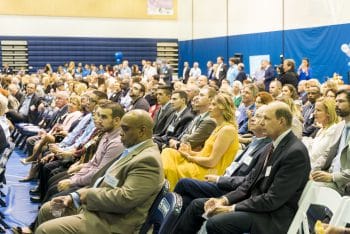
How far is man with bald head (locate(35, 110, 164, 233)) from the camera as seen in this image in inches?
141

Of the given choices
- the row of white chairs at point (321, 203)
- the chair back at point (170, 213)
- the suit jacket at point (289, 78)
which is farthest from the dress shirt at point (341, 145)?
the suit jacket at point (289, 78)

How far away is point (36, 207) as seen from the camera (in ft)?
22.4

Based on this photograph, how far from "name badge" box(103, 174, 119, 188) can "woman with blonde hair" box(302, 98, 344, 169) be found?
2.01 m

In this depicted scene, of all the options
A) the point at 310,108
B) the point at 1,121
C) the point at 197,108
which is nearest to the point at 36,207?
the point at 1,121

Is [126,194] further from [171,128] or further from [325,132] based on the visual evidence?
[171,128]

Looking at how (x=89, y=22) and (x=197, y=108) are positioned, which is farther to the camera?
(x=89, y=22)

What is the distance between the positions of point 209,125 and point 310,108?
7.42 feet

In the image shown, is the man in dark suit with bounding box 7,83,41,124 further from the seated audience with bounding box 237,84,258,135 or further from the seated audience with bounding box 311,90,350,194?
the seated audience with bounding box 311,90,350,194

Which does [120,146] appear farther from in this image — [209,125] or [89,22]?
[89,22]

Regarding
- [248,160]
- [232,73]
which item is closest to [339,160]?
[248,160]

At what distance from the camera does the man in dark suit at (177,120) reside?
678 centimetres

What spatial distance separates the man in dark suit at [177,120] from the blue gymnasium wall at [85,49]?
18.7 m

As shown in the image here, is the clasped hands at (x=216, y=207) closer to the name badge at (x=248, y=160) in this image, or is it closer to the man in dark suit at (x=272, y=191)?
the man in dark suit at (x=272, y=191)

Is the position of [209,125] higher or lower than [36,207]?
higher
